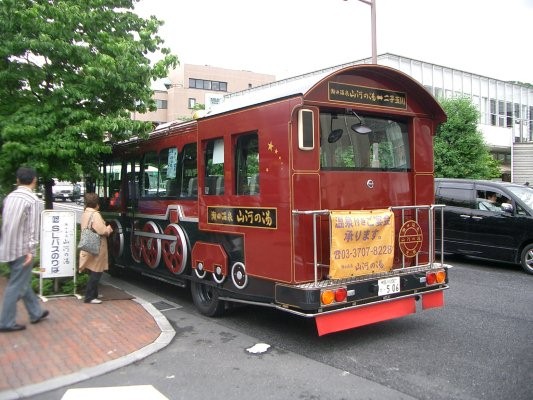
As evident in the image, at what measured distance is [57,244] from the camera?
7.75m

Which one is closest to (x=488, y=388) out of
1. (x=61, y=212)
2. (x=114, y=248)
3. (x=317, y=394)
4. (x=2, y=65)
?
(x=317, y=394)

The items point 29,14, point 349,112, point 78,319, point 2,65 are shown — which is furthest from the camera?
point 2,65

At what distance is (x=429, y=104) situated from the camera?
6578 millimetres

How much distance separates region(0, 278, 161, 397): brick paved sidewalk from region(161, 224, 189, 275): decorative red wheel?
75cm

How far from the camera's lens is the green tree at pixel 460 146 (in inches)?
758

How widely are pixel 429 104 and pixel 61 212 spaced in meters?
5.59

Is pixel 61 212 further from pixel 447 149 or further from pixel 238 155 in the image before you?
pixel 447 149

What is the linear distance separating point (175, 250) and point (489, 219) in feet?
23.1

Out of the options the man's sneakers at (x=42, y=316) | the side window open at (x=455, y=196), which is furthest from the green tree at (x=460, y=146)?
Result: the man's sneakers at (x=42, y=316)

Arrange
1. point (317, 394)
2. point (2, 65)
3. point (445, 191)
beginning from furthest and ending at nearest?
point (445, 191), point (2, 65), point (317, 394)

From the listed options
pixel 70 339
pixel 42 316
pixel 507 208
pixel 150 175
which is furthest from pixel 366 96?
pixel 507 208

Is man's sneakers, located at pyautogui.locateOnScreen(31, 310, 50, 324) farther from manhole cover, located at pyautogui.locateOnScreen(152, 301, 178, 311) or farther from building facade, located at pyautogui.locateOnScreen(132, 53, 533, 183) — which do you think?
building facade, located at pyautogui.locateOnScreen(132, 53, 533, 183)

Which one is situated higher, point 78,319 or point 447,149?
point 447,149

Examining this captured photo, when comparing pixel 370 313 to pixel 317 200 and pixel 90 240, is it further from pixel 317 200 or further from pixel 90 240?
pixel 90 240
